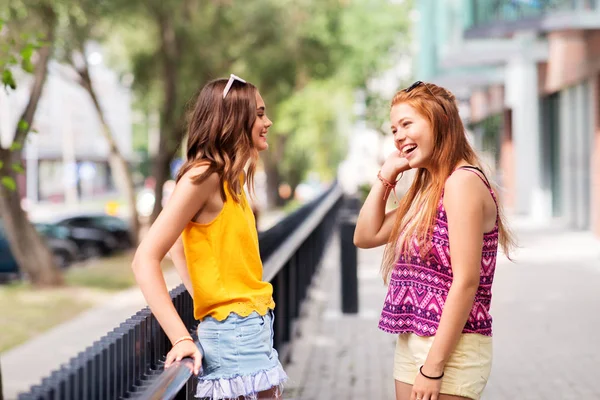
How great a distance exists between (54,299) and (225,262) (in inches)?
628

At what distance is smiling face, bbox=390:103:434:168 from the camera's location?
2.91m

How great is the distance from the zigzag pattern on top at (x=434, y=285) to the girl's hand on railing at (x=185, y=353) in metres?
0.61

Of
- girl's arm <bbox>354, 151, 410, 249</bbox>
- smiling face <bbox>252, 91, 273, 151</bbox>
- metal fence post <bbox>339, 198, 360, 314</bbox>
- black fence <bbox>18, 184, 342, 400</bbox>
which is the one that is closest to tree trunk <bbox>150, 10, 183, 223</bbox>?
metal fence post <bbox>339, 198, 360, 314</bbox>

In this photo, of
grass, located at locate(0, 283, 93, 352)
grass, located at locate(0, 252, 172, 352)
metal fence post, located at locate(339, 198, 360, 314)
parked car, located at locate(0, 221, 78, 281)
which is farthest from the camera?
parked car, located at locate(0, 221, 78, 281)

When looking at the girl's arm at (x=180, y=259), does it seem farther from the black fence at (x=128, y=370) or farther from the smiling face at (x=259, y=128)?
the smiling face at (x=259, y=128)

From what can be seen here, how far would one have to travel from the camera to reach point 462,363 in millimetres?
2889

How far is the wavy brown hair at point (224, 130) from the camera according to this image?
2.86 meters

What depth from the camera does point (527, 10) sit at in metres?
20.9

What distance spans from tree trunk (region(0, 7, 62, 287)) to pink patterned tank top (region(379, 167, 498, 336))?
52.2 feet

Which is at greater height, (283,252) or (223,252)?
(223,252)

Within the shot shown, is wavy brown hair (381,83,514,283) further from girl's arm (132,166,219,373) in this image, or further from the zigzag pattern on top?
girl's arm (132,166,219,373)

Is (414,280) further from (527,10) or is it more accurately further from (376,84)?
(376,84)

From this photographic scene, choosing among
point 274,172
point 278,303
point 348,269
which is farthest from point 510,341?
point 274,172

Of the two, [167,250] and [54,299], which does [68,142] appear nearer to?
[54,299]
